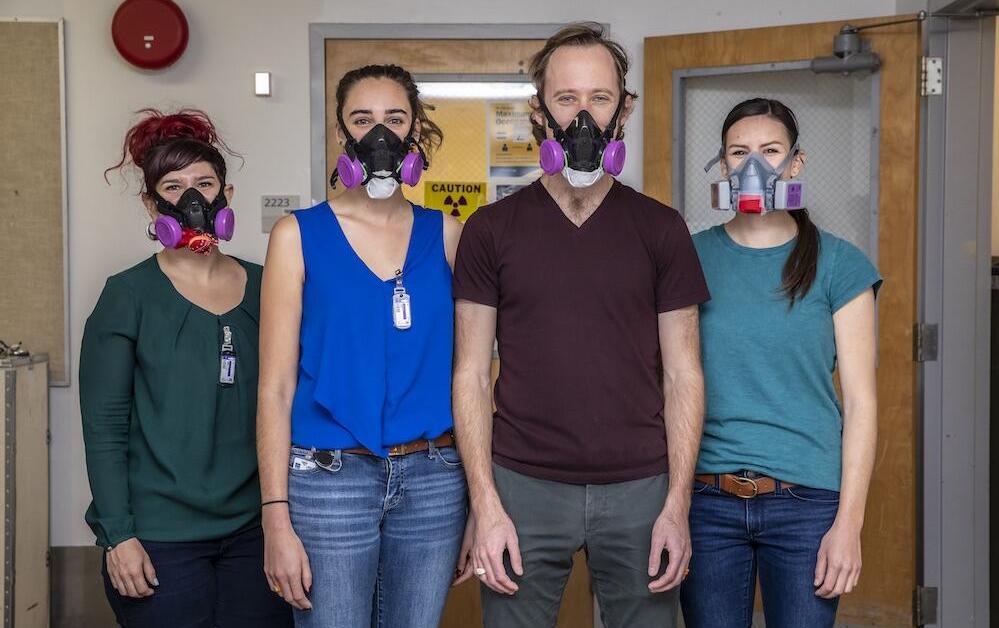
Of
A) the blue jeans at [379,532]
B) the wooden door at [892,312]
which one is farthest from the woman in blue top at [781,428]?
the wooden door at [892,312]

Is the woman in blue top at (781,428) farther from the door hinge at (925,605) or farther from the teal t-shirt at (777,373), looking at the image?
the door hinge at (925,605)

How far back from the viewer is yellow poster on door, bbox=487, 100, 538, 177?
3719 millimetres

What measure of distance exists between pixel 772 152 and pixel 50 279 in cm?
276

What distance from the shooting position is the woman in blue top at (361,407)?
1778 millimetres

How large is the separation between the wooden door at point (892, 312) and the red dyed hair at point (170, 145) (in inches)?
80.7

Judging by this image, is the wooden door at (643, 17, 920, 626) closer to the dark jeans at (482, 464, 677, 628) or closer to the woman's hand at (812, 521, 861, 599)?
the woman's hand at (812, 521, 861, 599)

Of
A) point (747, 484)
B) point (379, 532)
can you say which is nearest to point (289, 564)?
point (379, 532)

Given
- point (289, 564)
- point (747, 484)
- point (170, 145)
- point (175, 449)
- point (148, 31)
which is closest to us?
point (289, 564)

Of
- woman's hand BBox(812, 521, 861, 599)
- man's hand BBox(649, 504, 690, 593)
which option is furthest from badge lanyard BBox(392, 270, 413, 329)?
woman's hand BBox(812, 521, 861, 599)

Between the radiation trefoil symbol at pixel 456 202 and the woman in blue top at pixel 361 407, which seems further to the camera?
the radiation trefoil symbol at pixel 456 202

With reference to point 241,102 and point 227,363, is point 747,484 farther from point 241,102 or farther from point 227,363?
point 241,102

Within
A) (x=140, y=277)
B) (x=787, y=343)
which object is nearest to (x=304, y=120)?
(x=140, y=277)

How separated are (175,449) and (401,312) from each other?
583 millimetres

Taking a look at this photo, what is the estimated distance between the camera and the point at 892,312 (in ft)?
11.1
